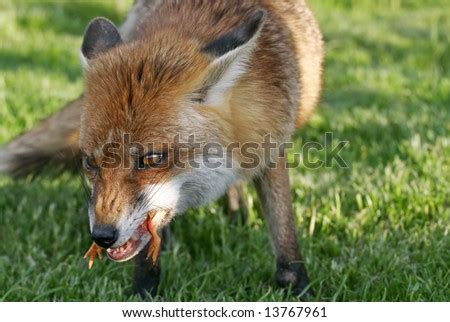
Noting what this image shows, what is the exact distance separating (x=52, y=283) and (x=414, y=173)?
3.37 metres

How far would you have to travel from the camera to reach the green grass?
16.5 feet

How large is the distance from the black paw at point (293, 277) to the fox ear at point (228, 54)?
55.6 inches

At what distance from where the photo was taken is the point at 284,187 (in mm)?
5105

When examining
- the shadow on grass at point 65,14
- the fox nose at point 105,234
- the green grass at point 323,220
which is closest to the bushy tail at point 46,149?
the green grass at point 323,220

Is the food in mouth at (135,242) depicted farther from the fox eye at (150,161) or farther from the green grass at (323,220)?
the green grass at (323,220)

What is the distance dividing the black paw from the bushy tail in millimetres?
1998

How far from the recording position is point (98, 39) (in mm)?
4793

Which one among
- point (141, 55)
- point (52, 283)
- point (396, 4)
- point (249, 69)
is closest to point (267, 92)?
point (249, 69)

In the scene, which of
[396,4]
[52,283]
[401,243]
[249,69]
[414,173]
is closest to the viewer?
[249,69]

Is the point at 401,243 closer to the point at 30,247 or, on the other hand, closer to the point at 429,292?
the point at 429,292

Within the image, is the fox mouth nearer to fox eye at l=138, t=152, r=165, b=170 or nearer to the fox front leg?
fox eye at l=138, t=152, r=165, b=170

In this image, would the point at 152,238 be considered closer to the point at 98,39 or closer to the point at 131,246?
the point at 131,246

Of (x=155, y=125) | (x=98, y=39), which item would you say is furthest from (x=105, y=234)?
(x=98, y=39)

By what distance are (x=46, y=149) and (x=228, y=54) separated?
240 cm
